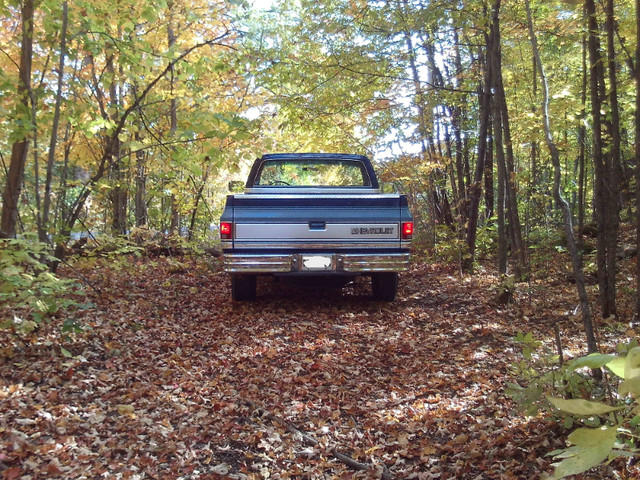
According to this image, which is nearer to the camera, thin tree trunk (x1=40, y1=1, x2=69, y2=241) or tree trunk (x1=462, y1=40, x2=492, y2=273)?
thin tree trunk (x1=40, y1=1, x2=69, y2=241)

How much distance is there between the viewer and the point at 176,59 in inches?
204

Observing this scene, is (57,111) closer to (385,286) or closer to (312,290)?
(312,290)

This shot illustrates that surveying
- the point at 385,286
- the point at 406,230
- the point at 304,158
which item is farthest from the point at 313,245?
the point at 304,158

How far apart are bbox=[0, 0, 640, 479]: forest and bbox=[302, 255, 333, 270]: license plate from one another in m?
0.66

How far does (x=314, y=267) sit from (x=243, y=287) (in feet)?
3.76

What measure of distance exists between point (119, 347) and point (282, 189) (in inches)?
133

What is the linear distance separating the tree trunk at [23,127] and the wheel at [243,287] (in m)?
2.58

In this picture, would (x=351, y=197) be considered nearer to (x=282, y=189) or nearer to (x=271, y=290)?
(x=282, y=189)

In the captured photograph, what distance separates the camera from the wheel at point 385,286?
651cm

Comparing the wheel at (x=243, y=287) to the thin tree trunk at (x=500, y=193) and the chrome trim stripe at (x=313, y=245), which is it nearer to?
the chrome trim stripe at (x=313, y=245)

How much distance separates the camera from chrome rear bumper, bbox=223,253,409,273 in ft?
19.2

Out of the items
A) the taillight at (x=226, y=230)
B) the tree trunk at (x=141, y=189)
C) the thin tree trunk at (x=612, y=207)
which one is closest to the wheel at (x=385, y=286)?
the taillight at (x=226, y=230)

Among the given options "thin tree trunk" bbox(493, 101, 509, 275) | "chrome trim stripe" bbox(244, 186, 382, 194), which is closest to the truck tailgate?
"chrome trim stripe" bbox(244, 186, 382, 194)

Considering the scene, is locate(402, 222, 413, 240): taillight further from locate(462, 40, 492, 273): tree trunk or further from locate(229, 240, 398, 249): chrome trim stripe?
locate(462, 40, 492, 273): tree trunk
